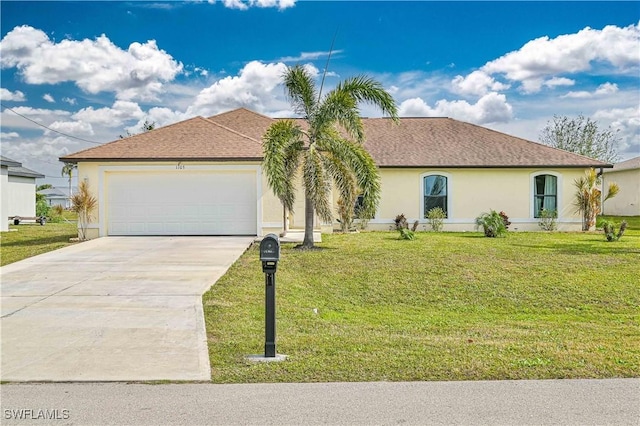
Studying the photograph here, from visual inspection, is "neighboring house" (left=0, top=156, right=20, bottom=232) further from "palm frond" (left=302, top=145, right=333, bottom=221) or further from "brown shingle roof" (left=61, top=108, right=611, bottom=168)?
"palm frond" (left=302, top=145, right=333, bottom=221)

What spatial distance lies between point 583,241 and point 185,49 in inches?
601

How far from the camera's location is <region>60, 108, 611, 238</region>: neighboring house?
18688 mm

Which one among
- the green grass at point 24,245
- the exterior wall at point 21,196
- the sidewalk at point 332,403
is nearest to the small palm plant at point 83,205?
the green grass at point 24,245

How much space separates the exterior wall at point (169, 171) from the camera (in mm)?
18578

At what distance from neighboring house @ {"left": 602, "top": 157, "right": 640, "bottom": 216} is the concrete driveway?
98.7 ft

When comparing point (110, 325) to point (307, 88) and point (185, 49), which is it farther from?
point (185, 49)

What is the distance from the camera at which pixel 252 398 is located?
5.21m

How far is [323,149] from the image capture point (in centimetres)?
1609

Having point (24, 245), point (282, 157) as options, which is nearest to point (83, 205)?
point (24, 245)

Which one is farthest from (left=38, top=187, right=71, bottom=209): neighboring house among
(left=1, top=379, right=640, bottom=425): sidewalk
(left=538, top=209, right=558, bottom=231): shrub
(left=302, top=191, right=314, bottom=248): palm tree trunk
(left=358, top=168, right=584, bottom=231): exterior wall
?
(left=1, top=379, right=640, bottom=425): sidewalk

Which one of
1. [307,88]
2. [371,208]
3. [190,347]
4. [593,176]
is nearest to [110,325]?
[190,347]

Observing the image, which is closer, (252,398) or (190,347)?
(252,398)

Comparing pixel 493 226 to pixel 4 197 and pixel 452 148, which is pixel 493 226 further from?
pixel 4 197

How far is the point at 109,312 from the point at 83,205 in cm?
1037
